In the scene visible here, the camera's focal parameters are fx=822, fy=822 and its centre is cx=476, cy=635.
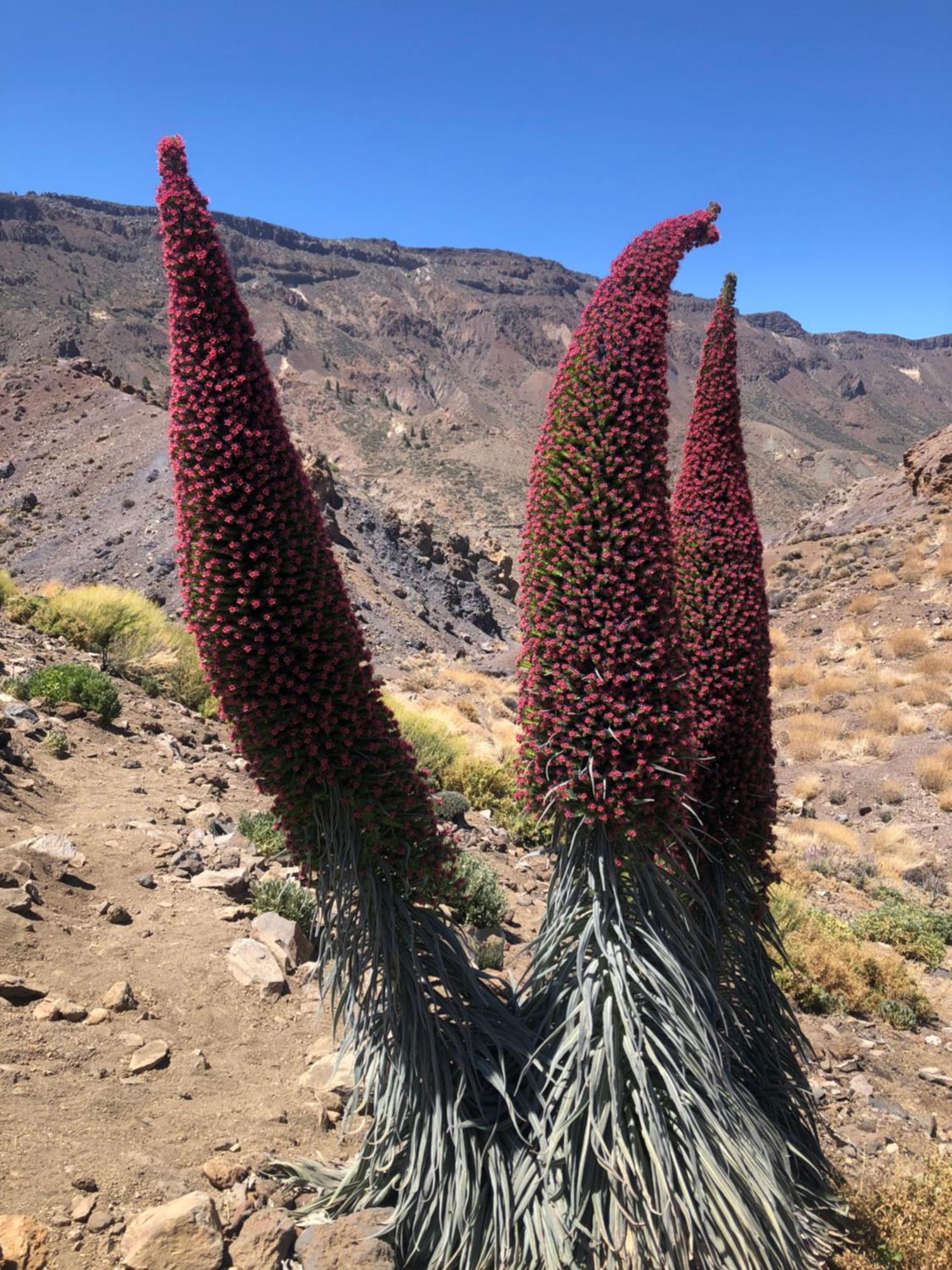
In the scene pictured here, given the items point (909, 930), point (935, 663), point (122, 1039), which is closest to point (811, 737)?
point (935, 663)

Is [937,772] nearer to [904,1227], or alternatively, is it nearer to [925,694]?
[925,694]

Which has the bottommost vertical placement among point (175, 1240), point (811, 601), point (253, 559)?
point (175, 1240)

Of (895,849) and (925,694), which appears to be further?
(925,694)

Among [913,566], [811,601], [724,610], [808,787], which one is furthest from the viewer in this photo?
[811,601]

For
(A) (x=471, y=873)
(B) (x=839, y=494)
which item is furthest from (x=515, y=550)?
(A) (x=471, y=873)

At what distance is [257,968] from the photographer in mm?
5242

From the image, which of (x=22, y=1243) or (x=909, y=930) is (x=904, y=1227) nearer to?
(x=22, y=1243)

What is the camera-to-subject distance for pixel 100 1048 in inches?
165

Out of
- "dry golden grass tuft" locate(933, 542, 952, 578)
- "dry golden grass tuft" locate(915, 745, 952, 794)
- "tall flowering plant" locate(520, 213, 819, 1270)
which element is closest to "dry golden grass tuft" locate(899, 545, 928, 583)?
"dry golden grass tuft" locate(933, 542, 952, 578)

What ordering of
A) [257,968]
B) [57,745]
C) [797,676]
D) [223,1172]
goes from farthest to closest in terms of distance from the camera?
[797,676] → [57,745] → [257,968] → [223,1172]

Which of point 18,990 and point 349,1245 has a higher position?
point 18,990

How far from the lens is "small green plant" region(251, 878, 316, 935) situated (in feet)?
19.6

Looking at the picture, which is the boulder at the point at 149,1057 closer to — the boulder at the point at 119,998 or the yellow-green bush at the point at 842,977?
the boulder at the point at 119,998

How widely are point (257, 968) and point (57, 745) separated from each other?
3732mm
